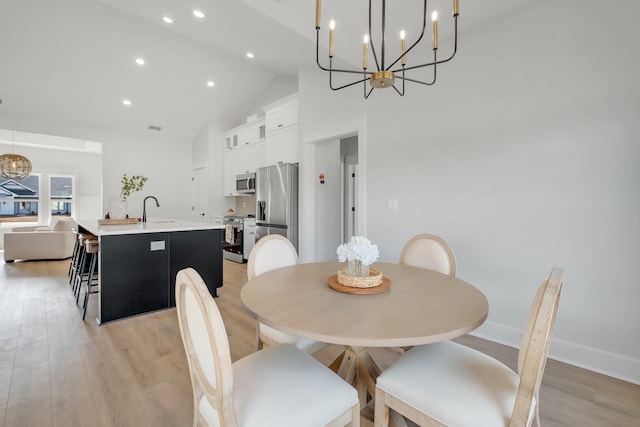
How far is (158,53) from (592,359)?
6292 mm

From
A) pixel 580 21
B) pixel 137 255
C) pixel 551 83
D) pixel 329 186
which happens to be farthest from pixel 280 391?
pixel 329 186

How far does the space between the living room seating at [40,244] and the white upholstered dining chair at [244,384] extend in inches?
253

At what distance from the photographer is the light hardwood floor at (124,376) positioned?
5.01 ft

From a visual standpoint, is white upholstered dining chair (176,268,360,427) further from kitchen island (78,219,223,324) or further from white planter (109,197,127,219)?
white planter (109,197,127,219)

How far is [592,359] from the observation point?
6.48 feet

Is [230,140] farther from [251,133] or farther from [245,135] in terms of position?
[251,133]

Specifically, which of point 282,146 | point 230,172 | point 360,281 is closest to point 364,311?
point 360,281

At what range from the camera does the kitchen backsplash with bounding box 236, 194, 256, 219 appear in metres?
6.26

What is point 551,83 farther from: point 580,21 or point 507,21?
point 507,21

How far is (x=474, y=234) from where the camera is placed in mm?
2477

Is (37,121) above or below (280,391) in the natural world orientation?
above

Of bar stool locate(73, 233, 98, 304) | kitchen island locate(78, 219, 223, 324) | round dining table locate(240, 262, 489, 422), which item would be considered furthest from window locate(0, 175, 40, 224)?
round dining table locate(240, 262, 489, 422)

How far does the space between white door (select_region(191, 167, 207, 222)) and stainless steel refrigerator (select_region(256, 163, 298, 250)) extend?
2.26 m

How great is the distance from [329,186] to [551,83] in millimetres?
2710
